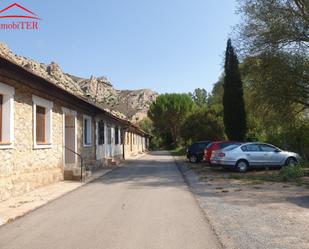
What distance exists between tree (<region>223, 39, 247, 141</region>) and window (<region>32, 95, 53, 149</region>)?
57.4 ft

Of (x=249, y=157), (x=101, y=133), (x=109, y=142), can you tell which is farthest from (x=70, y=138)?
(x=109, y=142)

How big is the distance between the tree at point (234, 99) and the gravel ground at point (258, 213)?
51.4 ft

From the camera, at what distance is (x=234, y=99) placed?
102 feet

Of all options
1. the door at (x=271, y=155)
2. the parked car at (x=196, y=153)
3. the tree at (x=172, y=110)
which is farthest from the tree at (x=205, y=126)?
the tree at (x=172, y=110)

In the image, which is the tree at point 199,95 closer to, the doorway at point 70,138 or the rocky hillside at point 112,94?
the rocky hillside at point 112,94

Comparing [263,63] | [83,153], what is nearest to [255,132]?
[263,63]

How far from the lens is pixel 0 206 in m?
10.6

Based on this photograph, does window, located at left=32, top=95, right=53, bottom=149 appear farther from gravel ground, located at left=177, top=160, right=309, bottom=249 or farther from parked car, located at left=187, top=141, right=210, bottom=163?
parked car, located at left=187, top=141, right=210, bottom=163

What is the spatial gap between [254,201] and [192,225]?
377 centimetres

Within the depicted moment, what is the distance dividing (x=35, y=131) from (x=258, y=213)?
28.3 feet

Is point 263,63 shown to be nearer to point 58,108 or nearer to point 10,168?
point 58,108

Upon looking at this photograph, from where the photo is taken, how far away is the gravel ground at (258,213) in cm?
692

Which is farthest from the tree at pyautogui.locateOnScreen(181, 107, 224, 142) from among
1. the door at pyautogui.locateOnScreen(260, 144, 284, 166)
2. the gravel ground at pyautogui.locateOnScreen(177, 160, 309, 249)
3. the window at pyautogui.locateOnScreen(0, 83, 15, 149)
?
the window at pyautogui.locateOnScreen(0, 83, 15, 149)

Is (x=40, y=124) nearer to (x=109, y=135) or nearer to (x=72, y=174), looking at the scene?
(x=72, y=174)
